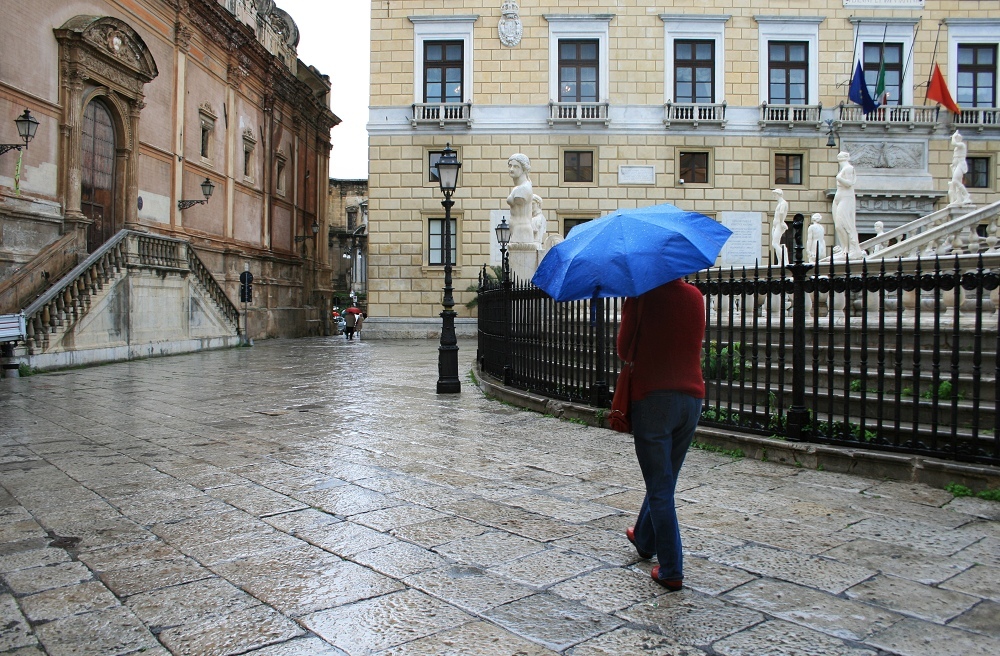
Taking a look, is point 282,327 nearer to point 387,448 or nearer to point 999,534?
point 387,448

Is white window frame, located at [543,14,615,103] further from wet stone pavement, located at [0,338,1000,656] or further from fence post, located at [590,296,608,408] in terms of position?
wet stone pavement, located at [0,338,1000,656]

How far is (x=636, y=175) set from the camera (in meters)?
26.3

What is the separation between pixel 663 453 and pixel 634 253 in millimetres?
1024

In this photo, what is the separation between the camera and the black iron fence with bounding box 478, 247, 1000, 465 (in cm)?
565

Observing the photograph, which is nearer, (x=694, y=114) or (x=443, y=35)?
(x=694, y=114)

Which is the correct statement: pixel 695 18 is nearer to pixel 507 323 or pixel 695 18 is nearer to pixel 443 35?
pixel 443 35

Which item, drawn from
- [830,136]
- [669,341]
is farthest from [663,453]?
[830,136]

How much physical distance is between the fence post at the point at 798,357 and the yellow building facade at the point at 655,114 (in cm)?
1975

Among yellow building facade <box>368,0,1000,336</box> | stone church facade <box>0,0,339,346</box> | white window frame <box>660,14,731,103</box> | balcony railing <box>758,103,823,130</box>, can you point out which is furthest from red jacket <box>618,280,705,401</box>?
balcony railing <box>758,103,823,130</box>

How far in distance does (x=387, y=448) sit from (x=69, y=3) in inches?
667

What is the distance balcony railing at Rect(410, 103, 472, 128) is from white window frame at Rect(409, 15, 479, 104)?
0.99ft

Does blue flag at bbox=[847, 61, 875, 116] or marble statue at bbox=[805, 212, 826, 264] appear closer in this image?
marble statue at bbox=[805, 212, 826, 264]

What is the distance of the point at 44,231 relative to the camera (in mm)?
16953

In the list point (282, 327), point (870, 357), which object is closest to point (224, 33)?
point (282, 327)
